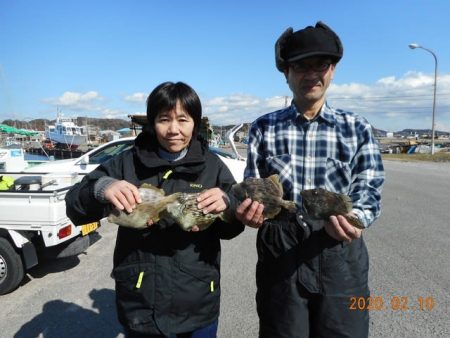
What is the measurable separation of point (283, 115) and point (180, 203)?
81 cm

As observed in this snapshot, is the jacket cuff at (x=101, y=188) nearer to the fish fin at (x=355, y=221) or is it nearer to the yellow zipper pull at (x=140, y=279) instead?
the yellow zipper pull at (x=140, y=279)

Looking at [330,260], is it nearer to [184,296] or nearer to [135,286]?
[184,296]

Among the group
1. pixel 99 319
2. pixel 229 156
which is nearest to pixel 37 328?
pixel 99 319

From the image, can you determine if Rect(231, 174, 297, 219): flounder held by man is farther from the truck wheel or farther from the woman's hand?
the truck wheel

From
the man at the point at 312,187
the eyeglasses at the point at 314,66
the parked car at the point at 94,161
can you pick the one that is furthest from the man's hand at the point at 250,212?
the parked car at the point at 94,161

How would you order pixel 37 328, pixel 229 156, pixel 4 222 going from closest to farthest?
pixel 37 328, pixel 4 222, pixel 229 156

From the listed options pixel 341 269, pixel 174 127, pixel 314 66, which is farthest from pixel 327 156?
pixel 174 127

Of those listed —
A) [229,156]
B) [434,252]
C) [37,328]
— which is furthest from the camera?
[229,156]

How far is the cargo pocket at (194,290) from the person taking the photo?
2219mm

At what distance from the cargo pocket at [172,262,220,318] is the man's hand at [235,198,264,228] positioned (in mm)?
484

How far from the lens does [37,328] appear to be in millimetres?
4043

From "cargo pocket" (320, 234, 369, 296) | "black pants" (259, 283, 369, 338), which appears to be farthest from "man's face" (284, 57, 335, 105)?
"black pants" (259, 283, 369, 338)

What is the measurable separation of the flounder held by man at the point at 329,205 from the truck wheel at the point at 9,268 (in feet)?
14.6

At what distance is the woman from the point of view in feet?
7.20
